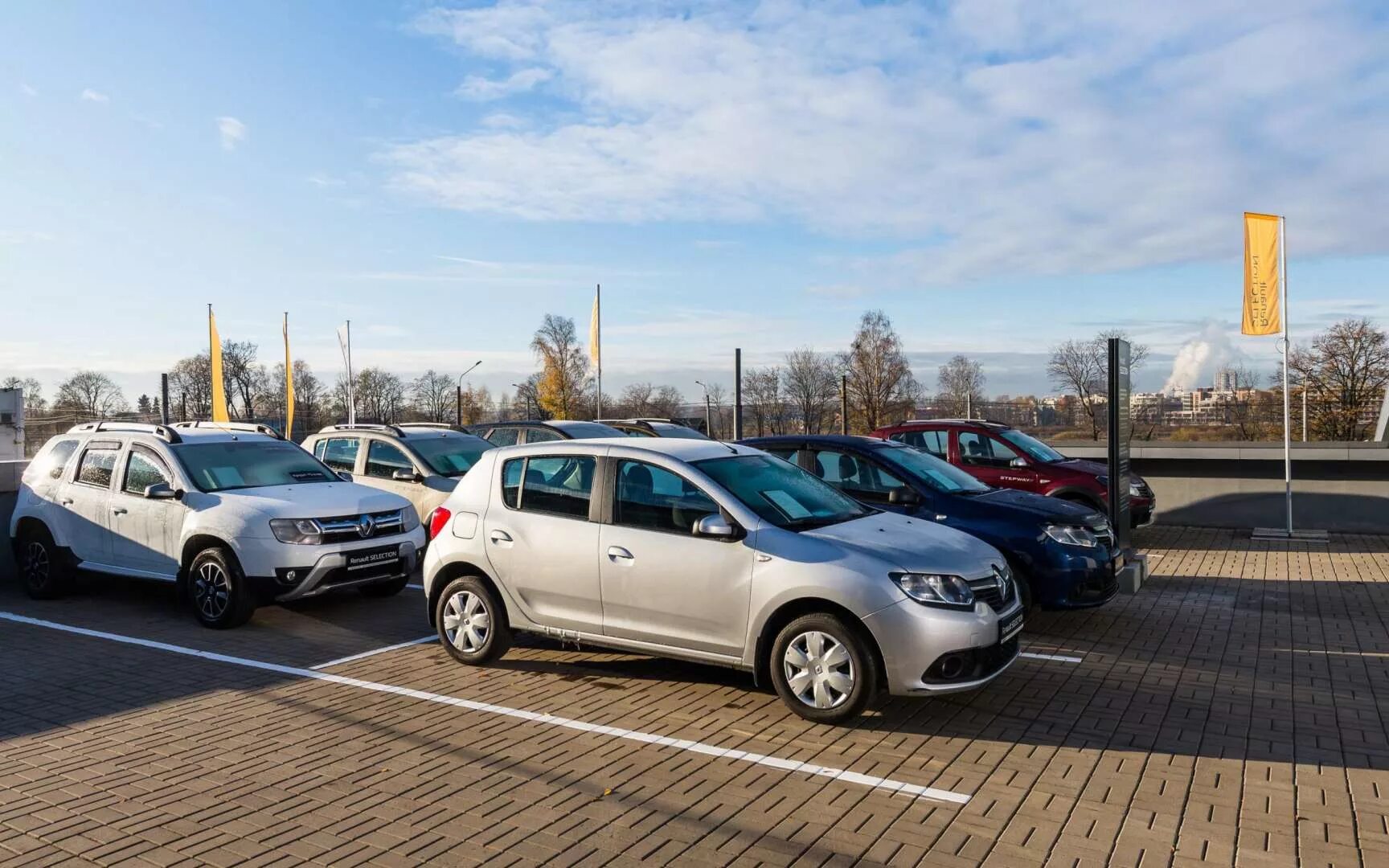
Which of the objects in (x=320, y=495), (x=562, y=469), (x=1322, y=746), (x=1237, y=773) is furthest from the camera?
(x=320, y=495)

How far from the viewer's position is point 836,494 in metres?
7.00

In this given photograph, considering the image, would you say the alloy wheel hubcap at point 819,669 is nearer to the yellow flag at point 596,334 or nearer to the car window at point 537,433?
the car window at point 537,433

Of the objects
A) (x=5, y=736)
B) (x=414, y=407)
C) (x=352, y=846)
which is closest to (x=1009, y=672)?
(x=352, y=846)

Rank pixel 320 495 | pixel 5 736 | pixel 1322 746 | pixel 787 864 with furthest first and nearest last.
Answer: pixel 320 495
pixel 5 736
pixel 1322 746
pixel 787 864

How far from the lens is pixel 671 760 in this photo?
5270 mm

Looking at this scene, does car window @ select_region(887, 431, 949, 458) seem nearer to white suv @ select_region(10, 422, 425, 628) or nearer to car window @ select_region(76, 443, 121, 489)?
white suv @ select_region(10, 422, 425, 628)

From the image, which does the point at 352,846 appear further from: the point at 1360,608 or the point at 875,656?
the point at 1360,608

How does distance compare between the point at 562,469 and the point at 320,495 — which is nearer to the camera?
the point at 562,469

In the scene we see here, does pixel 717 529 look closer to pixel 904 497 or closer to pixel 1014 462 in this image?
pixel 904 497

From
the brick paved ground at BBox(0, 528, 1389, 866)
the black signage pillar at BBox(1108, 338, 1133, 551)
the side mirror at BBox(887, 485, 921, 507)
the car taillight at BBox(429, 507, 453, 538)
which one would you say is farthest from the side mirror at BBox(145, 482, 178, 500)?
the black signage pillar at BBox(1108, 338, 1133, 551)

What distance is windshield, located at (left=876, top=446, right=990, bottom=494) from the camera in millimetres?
8895

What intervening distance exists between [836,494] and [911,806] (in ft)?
8.95

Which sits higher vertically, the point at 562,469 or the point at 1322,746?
the point at 562,469

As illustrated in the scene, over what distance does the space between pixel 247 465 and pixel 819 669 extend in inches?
249
